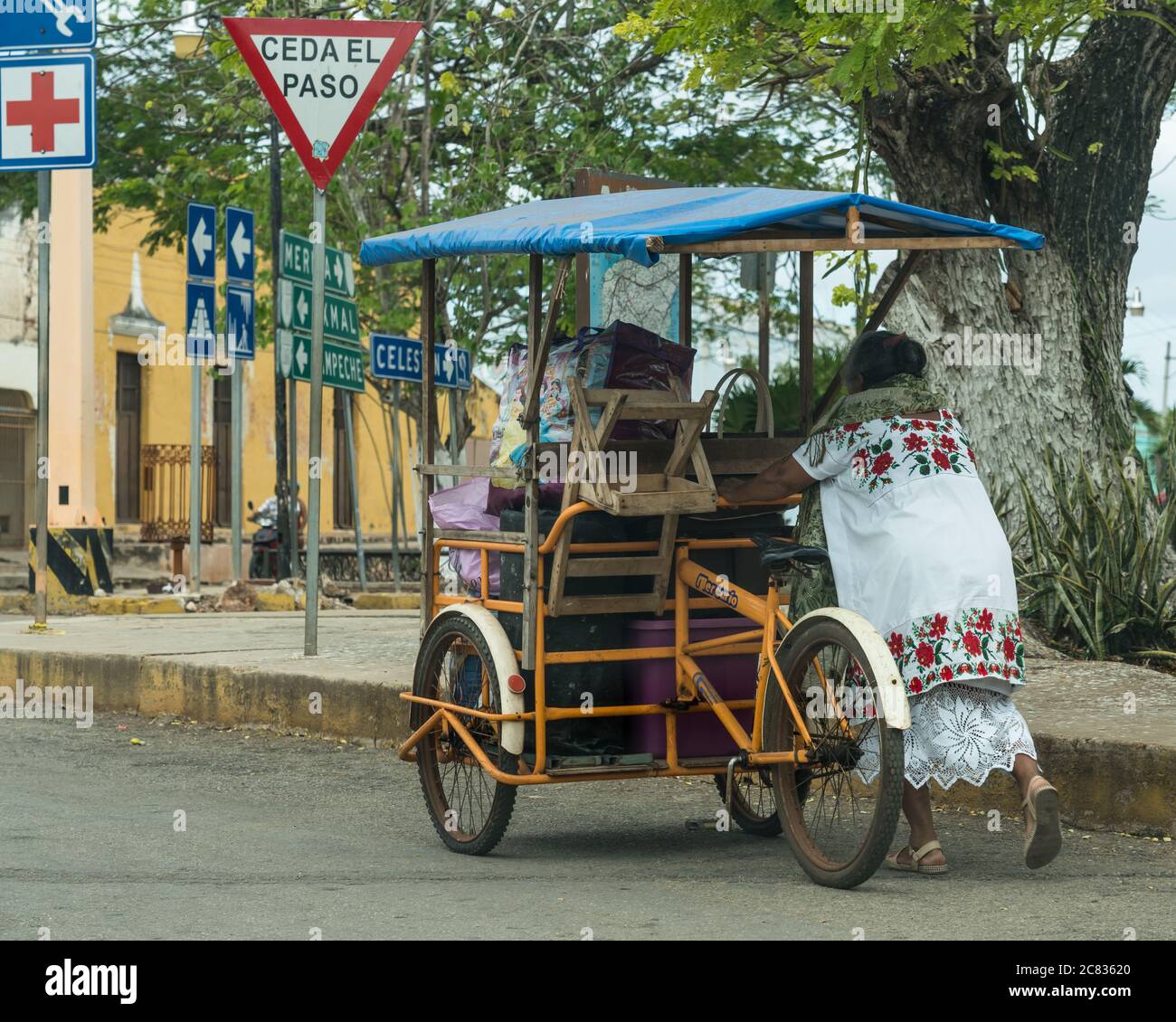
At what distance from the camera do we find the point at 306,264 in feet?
37.5

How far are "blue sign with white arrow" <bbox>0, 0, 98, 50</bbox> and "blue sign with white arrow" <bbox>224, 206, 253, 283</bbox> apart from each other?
9.19 ft

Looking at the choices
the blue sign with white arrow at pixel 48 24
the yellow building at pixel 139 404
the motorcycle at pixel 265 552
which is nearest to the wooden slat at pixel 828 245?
the blue sign with white arrow at pixel 48 24

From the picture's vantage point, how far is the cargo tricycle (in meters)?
5.21

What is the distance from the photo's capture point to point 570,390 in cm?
559

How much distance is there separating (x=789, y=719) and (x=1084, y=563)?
12.5 feet

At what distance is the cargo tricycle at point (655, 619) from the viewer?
5211mm

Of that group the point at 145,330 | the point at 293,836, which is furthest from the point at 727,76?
the point at 145,330

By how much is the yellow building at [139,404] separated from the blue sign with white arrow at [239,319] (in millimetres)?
4793

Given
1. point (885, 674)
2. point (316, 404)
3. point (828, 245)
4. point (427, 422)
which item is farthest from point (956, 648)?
point (316, 404)

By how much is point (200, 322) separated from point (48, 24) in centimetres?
302

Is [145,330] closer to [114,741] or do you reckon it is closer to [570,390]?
[114,741]

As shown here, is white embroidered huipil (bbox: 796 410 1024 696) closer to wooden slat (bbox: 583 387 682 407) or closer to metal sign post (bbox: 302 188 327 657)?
wooden slat (bbox: 583 387 682 407)

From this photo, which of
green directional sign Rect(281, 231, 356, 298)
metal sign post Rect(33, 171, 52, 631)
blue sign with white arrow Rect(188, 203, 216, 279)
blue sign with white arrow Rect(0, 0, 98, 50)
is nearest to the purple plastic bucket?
green directional sign Rect(281, 231, 356, 298)

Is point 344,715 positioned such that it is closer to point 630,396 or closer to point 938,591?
point 630,396
